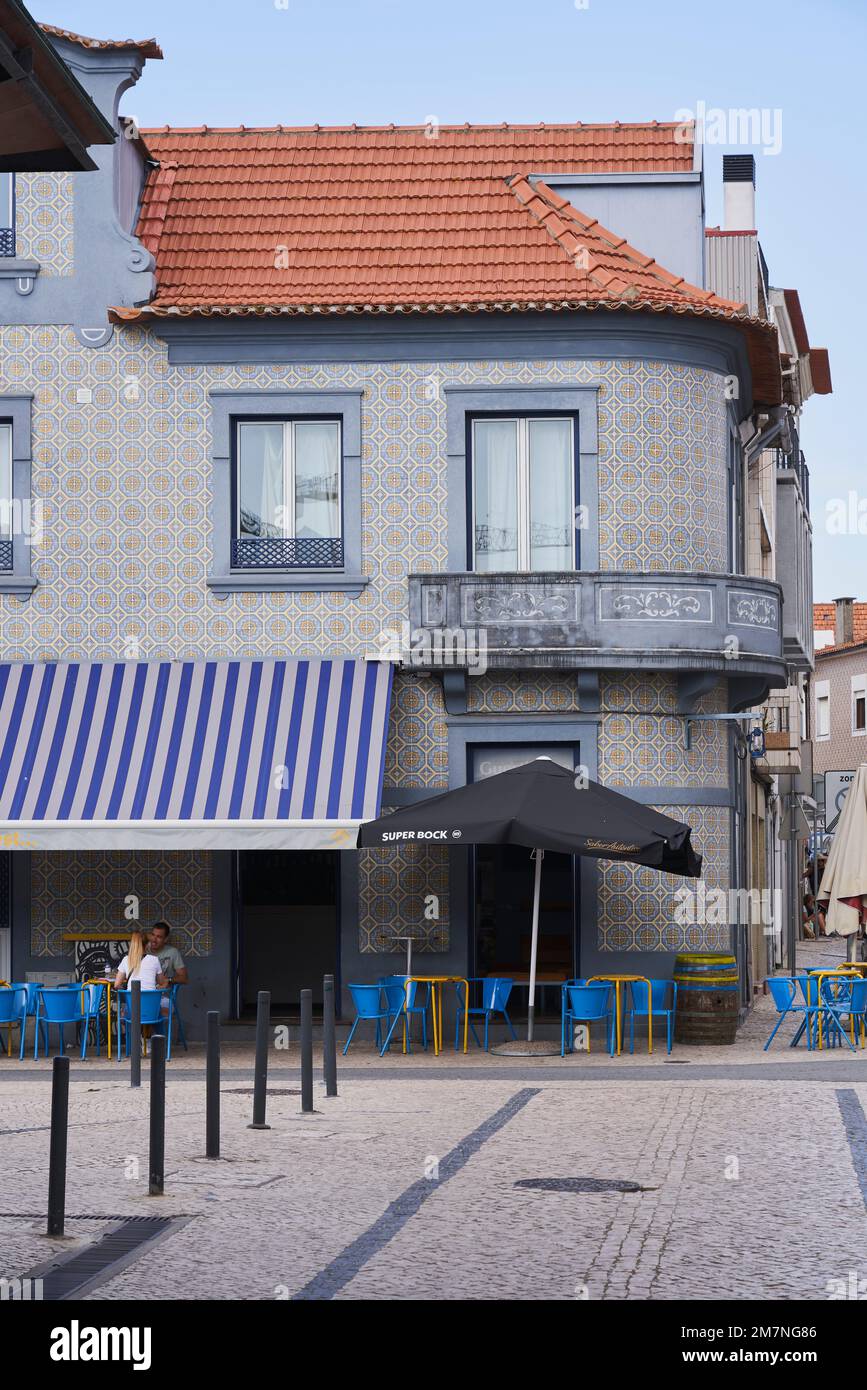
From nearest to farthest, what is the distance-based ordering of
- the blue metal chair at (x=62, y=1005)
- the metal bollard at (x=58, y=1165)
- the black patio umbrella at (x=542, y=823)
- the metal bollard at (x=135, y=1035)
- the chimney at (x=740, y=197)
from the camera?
the metal bollard at (x=58, y=1165) → the metal bollard at (x=135, y=1035) → the black patio umbrella at (x=542, y=823) → the blue metal chair at (x=62, y=1005) → the chimney at (x=740, y=197)

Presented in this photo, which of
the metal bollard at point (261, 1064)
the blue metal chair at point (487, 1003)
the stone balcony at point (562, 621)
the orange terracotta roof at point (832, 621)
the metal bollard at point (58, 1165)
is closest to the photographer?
the metal bollard at point (58, 1165)

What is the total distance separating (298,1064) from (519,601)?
17.4 feet

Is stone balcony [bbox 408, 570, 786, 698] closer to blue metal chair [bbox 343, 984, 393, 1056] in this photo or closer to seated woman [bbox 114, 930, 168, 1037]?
blue metal chair [bbox 343, 984, 393, 1056]

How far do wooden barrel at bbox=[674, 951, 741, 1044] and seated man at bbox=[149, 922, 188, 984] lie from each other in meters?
5.15

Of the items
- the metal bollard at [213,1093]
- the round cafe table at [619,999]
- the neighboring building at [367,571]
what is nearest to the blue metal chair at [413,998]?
the neighboring building at [367,571]

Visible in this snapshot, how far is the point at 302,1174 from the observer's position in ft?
40.0

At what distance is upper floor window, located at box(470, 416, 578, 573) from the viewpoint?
22438 millimetres

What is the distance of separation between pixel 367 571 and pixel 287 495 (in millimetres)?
1260

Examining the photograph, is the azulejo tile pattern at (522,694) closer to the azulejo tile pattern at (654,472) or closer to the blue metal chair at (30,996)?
the azulejo tile pattern at (654,472)

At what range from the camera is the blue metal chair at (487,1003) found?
20969 mm

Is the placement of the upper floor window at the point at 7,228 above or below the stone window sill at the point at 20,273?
above

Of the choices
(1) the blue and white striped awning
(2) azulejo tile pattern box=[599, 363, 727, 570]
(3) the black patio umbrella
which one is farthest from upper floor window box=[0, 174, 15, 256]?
(3) the black patio umbrella

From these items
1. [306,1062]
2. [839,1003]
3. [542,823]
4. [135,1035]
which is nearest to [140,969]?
[135,1035]

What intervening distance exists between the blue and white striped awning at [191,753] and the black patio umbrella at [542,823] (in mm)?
783
